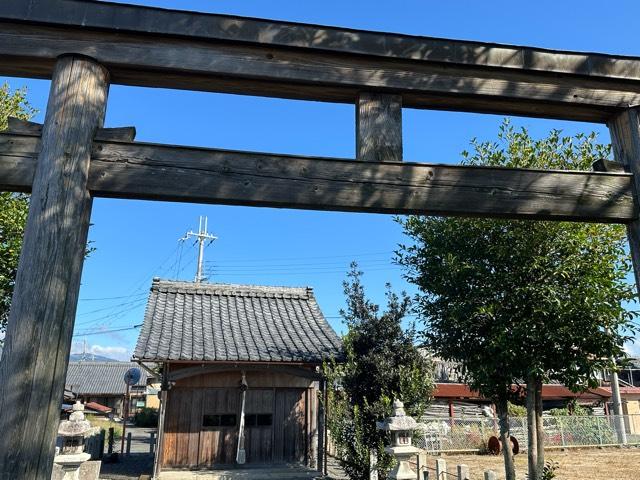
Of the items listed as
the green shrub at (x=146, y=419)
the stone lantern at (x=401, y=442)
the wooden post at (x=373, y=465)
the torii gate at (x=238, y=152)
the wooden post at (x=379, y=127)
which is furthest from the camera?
the green shrub at (x=146, y=419)

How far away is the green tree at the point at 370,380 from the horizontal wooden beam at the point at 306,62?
778cm

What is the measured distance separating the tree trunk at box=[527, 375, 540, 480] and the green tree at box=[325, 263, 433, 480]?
6.58ft

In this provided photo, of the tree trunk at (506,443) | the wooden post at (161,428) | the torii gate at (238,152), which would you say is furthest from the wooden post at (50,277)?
the wooden post at (161,428)

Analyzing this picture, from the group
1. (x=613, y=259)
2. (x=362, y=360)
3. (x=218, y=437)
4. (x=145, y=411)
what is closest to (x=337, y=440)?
(x=362, y=360)

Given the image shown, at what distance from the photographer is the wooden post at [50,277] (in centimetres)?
252

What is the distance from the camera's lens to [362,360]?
10.8m

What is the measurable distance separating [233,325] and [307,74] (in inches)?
529

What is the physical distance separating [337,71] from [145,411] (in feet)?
117

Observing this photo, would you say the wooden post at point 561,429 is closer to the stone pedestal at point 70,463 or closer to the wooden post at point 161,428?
the wooden post at point 161,428

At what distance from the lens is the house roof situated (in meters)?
13.2

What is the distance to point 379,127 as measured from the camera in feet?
10.9

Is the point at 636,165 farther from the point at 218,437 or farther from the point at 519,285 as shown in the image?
the point at 218,437

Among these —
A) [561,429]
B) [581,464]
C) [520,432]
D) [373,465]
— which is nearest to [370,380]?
[373,465]

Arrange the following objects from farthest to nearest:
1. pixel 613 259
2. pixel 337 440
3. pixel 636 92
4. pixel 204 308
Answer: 1. pixel 204 308
2. pixel 337 440
3. pixel 613 259
4. pixel 636 92
